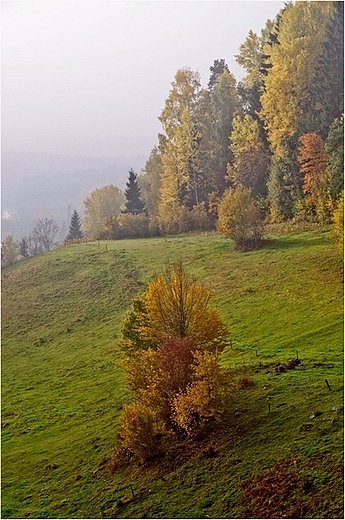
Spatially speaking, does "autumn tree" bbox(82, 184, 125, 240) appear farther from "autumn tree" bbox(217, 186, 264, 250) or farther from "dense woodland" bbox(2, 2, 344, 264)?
"autumn tree" bbox(217, 186, 264, 250)

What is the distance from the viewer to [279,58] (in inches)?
1869

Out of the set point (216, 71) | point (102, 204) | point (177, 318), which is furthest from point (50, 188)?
point (177, 318)

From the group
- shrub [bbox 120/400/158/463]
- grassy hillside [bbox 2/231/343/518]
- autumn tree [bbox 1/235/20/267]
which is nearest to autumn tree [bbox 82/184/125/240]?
autumn tree [bbox 1/235/20/267]

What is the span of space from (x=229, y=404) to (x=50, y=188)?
4668 inches

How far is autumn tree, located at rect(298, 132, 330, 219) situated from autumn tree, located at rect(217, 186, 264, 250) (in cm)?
595

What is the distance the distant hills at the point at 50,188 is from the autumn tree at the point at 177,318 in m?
74.3

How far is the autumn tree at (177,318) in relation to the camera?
63.9ft

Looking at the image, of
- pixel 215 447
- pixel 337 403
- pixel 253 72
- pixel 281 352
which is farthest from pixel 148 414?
pixel 253 72

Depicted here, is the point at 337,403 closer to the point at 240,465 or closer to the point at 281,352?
the point at 240,465

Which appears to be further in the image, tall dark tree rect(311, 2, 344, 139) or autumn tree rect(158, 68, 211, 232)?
autumn tree rect(158, 68, 211, 232)

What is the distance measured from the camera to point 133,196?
66562 mm

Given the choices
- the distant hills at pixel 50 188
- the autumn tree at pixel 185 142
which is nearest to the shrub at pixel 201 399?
the autumn tree at pixel 185 142

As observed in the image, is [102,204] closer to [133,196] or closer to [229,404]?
[133,196]

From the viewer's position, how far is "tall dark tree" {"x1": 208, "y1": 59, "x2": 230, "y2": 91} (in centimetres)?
5909
